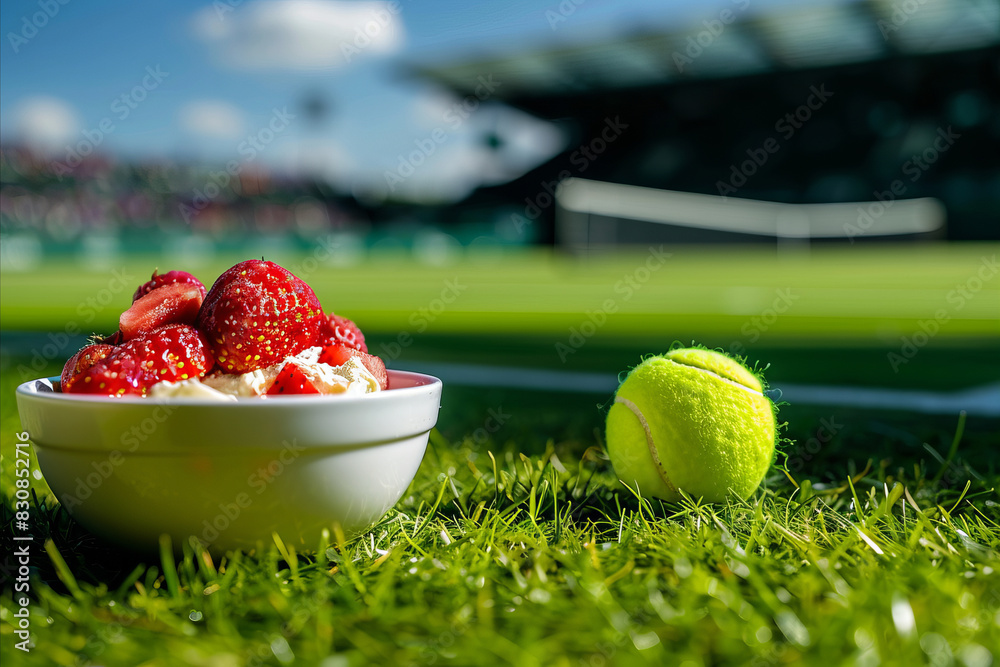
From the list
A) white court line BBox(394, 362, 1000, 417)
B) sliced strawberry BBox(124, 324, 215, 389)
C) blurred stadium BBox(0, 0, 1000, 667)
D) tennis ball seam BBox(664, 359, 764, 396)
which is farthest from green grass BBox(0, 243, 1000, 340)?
sliced strawberry BBox(124, 324, 215, 389)

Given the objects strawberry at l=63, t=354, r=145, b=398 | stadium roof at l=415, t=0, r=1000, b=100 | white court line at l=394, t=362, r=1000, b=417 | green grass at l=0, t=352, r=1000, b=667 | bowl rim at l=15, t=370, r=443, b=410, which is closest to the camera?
green grass at l=0, t=352, r=1000, b=667

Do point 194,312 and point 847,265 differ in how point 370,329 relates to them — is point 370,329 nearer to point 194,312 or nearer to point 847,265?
point 194,312

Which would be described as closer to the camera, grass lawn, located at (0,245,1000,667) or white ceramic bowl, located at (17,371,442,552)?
grass lawn, located at (0,245,1000,667)

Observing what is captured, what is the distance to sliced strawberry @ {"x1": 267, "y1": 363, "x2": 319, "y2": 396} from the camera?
5.02 feet

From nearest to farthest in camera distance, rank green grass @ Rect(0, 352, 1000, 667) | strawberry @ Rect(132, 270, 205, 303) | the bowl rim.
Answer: green grass @ Rect(0, 352, 1000, 667) → the bowl rim → strawberry @ Rect(132, 270, 205, 303)

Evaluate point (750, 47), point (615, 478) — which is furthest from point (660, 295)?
point (750, 47)

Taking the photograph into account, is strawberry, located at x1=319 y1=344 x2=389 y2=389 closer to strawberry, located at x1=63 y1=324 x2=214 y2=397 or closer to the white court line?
strawberry, located at x1=63 y1=324 x2=214 y2=397

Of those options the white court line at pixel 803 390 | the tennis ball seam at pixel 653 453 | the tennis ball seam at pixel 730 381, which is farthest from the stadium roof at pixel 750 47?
the tennis ball seam at pixel 653 453

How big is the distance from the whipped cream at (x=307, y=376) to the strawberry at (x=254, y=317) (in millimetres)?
19

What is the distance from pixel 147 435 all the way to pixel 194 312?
410mm

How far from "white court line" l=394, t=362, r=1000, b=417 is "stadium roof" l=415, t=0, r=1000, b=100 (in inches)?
1022

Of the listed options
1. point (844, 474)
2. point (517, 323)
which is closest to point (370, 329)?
point (517, 323)

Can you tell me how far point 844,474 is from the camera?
7.76 ft

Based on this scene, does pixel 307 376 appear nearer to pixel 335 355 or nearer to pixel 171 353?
pixel 335 355
